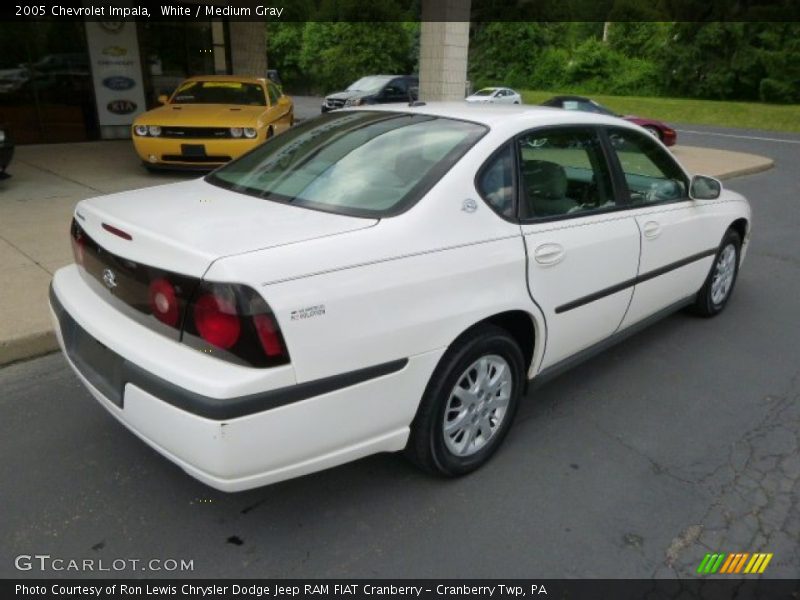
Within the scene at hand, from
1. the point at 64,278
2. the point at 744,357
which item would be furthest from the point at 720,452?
the point at 64,278

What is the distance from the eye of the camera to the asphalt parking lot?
236 centimetres

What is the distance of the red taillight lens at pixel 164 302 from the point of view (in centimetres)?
215

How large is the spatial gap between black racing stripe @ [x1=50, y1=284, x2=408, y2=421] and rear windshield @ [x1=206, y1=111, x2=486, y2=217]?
2.25 ft

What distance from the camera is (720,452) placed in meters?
3.09

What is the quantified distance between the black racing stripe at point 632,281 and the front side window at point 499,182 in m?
0.58

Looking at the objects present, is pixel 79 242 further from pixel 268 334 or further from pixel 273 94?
pixel 273 94

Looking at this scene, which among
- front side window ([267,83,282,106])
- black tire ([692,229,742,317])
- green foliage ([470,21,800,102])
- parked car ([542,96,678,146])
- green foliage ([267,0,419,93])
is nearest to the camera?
black tire ([692,229,742,317])

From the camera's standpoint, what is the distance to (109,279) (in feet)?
8.14

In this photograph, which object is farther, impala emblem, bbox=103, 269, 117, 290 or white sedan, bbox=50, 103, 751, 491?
impala emblem, bbox=103, 269, 117, 290

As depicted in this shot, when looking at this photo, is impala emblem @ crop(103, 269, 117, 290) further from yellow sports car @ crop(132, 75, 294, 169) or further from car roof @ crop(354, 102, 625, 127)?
yellow sports car @ crop(132, 75, 294, 169)

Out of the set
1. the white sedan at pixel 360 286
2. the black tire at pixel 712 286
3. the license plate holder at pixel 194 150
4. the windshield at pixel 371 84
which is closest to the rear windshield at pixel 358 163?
the white sedan at pixel 360 286

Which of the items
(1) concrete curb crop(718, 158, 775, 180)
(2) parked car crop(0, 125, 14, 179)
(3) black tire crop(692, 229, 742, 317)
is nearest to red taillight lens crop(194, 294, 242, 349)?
(3) black tire crop(692, 229, 742, 317)

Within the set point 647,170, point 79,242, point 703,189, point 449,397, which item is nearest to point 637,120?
point 703,189

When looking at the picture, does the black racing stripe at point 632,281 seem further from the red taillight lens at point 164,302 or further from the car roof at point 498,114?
the red taillight lens at point 164,302
